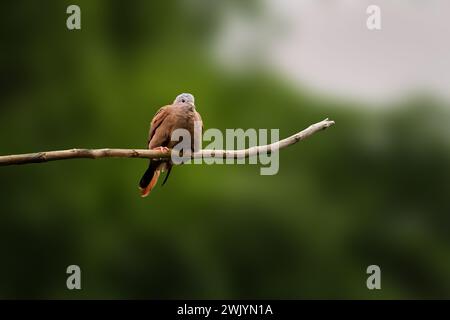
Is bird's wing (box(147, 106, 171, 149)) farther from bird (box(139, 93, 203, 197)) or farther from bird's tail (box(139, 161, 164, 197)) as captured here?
bird's tail (box(139, 161, 164, 197))

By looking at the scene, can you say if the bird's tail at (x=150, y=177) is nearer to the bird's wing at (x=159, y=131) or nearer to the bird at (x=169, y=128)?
the bird at (x=169, y=128)

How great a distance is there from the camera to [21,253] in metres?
12.2

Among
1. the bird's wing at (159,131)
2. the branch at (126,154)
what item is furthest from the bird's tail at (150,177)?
the branch at (126,154)

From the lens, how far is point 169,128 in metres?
6.56

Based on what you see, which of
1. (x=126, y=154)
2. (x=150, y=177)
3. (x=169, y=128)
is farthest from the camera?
(x=150, y=177)

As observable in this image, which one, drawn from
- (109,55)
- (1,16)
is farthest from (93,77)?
(1,16)

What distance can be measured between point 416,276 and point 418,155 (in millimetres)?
1903

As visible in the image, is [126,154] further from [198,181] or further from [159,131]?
[198,181]

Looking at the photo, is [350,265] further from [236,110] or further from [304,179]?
[236,110]

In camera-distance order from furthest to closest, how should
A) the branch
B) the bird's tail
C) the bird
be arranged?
the bird's tail
the bird
the branch

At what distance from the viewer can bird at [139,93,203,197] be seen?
6551 millimetres

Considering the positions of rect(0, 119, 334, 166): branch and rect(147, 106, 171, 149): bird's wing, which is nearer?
rect(0, 119, 334, 166): branch

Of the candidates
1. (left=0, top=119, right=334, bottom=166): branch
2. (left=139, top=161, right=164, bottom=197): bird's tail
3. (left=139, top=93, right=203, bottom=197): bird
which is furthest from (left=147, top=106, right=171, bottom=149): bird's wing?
(left=0, top=119, right=334, bottom=166): branch

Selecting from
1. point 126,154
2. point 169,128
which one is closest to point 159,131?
point 169,128
